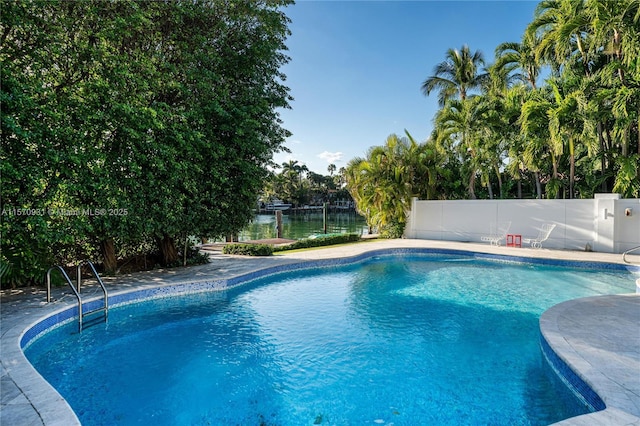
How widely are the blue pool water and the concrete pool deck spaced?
40 centimetres

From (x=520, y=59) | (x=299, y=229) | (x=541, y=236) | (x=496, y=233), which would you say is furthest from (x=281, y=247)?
(x=299, y=229)

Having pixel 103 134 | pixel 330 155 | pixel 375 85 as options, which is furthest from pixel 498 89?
pixel 330 155

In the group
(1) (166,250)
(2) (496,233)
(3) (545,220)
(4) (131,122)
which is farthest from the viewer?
(2) (496,233)

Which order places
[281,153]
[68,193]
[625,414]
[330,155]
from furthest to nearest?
[330,155]
[281,153]
[68,193]
[625,414]

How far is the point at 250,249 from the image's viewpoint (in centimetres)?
1320

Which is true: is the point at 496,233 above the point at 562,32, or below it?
below

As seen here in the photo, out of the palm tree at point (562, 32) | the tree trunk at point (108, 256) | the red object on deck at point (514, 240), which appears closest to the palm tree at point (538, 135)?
the palm tree at point (562, 32)

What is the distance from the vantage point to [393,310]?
7.36 metres

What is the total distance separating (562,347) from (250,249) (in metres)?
10.6

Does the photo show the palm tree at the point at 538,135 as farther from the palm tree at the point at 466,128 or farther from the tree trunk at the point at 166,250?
the tree trunk at the point at 166,250

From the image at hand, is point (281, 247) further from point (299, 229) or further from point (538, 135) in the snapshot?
point (299, 229)

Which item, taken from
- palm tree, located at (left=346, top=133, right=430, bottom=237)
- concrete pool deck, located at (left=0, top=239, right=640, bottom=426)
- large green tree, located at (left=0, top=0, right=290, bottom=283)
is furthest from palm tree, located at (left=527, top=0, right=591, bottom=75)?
concrete pool deck, located at (left=0, top=239, right=640, bottom=426)

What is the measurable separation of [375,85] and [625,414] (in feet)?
59.9

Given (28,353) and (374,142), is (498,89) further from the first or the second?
(28,353)
